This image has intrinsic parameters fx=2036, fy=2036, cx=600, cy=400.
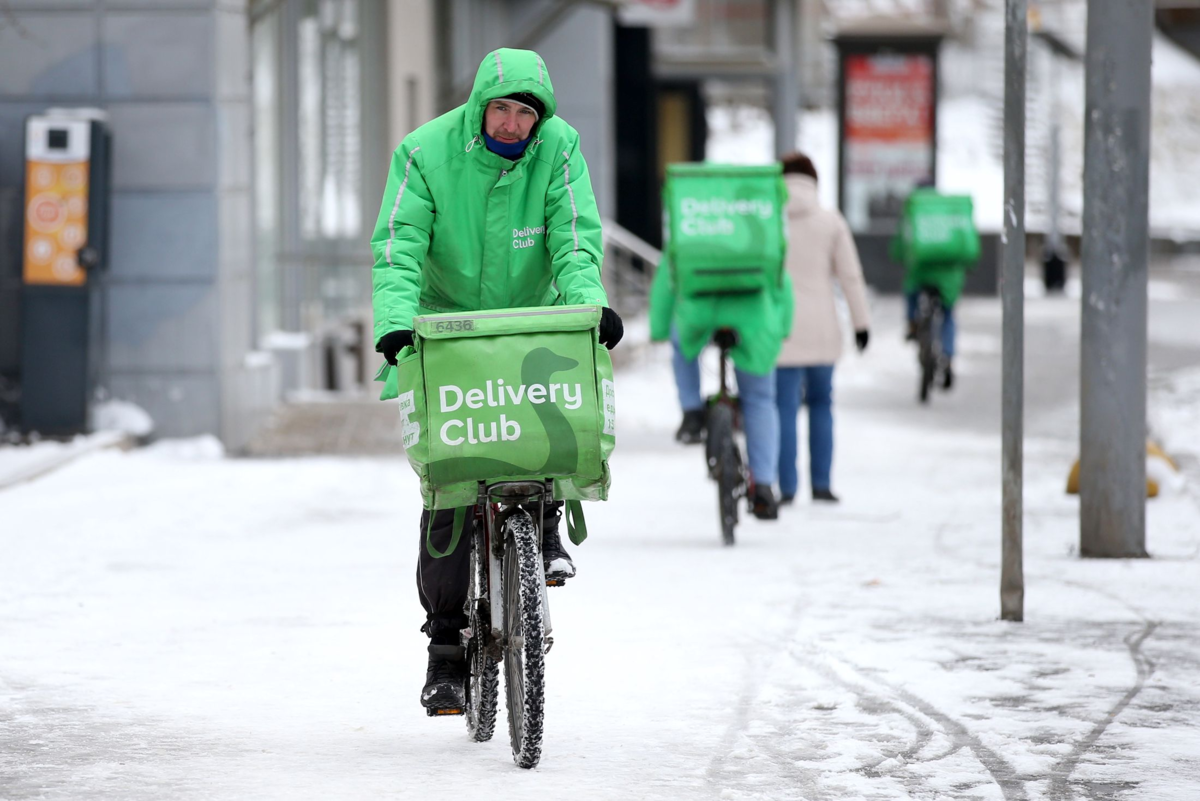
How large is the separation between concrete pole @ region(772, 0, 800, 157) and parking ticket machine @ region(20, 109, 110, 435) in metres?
21.6

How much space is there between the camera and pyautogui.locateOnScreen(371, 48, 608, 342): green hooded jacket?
5.07 metres

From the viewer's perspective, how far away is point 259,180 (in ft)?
47.8

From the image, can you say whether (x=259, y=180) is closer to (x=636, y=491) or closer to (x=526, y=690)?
(x=636, y=491)

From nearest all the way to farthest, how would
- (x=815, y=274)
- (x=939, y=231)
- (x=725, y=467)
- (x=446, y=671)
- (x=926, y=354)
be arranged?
(x=446, y=671), (x=725, y=467), (x=815, y=274), (x=926, y=354), (x=939, y=231)

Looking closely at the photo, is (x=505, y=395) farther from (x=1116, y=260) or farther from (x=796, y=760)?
(x=1116, y=260)

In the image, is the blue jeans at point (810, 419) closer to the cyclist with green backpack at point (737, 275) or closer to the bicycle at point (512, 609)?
the cyclist with green backpack at point (737, 275)

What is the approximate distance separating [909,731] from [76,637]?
285 cm

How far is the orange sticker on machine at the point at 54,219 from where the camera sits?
11695mm

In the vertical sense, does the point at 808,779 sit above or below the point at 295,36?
below

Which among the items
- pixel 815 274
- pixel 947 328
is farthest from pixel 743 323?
pixel 947 328

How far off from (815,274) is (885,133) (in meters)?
24.0

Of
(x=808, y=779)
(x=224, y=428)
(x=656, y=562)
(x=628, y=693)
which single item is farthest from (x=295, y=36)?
(x=808, y=779)

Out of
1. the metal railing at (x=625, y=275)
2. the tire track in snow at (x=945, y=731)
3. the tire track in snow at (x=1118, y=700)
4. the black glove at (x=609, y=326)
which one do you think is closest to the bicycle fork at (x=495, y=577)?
the black glove at (x=609, y=326)

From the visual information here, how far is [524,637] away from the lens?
474 cm
